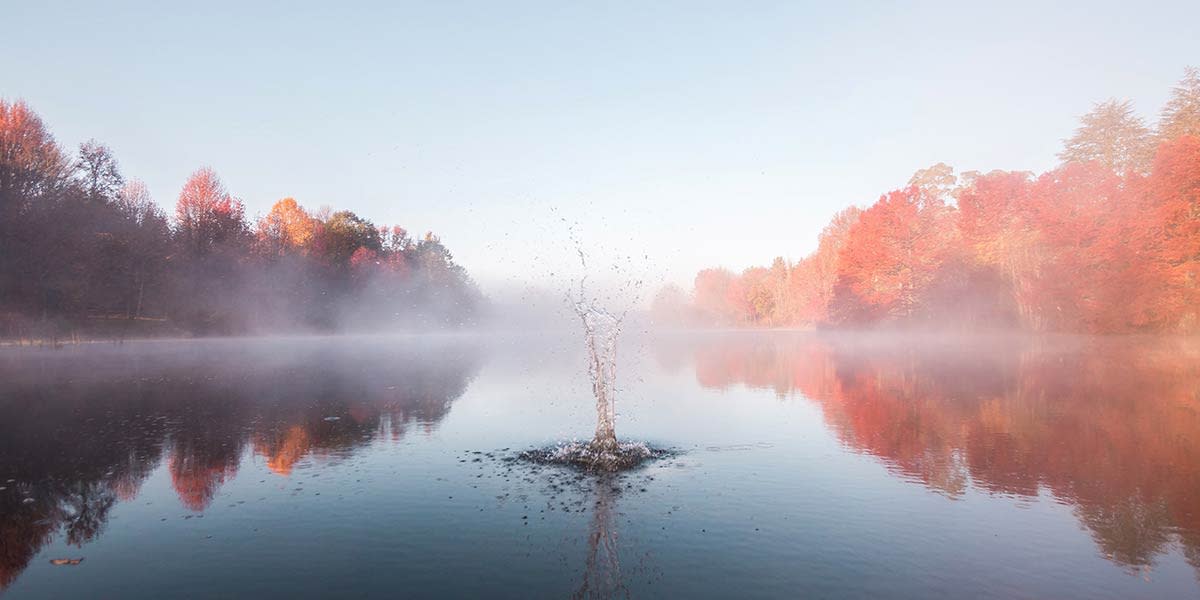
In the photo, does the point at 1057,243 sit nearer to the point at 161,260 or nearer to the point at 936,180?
the point at 936,180

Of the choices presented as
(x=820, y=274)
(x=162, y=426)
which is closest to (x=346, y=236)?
(x=820, y=274)

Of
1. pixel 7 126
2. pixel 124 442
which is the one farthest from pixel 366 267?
pixel 124 442

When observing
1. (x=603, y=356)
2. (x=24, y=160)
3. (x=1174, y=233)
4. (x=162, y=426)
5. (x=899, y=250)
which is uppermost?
(x=24, y=160)

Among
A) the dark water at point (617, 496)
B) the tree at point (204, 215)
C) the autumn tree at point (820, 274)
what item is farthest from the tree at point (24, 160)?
the autumn tree at point (820, 274)

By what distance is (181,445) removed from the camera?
63.5 ft

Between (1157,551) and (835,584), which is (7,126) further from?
(1157,551)

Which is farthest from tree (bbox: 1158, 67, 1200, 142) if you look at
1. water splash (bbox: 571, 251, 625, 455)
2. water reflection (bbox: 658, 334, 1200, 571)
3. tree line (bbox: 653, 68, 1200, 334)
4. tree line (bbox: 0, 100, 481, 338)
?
tree line (bbox: 0, 100, 481, 338)

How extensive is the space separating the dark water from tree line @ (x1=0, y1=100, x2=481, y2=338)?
3913 centimetres

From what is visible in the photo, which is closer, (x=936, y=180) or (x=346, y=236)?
(x=936, y=180)

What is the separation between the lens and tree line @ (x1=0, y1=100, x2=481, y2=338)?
189 ft

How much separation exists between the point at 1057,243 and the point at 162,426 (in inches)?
2851

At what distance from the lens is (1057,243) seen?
59.4 meters

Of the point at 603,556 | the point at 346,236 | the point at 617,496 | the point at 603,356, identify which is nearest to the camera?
the point at 603,556

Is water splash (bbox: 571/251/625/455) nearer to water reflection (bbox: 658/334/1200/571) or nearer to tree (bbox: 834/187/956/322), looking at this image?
water reflection (bbox: 658/334/1200/571)
